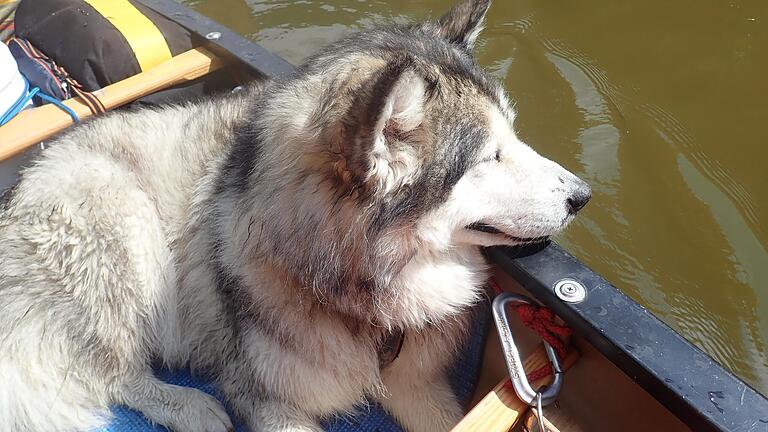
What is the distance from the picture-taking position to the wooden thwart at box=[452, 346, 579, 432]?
5.00 feet

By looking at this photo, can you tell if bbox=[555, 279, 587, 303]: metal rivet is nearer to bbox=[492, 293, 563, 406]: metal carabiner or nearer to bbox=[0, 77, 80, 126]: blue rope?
bbox=[492, 293, 563, 406]: metal carabiner

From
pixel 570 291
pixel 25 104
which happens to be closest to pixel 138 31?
pixel 25 104

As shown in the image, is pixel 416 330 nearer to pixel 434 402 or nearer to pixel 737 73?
pixel 434 402

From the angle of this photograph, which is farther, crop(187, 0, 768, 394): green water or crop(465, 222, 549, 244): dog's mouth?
crop(187, 0, 768, 394): green water

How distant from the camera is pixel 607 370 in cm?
161

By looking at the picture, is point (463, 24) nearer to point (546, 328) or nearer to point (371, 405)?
point (546, 328)

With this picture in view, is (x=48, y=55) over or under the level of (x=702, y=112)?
over

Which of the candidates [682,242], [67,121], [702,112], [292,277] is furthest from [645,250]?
[67,121]

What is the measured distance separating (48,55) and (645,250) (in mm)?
3201

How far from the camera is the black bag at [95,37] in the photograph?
277 cm

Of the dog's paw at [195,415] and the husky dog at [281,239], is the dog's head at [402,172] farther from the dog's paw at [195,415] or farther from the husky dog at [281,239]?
the dog's paw at [195,415]

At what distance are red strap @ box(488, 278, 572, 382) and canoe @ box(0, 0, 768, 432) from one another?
27mm

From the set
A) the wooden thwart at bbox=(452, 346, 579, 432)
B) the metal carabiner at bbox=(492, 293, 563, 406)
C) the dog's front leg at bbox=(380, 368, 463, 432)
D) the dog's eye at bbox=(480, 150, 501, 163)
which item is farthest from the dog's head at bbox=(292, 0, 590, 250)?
the dog's front leg at bbox=(380, 368, 463, 432)

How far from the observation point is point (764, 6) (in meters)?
4.48
